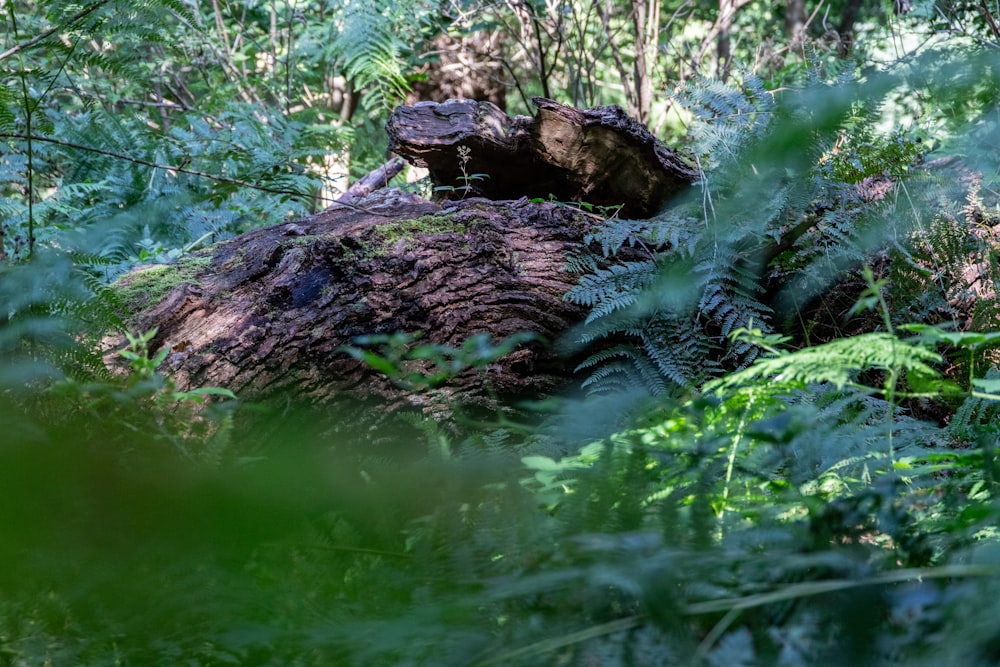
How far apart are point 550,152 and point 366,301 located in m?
1.48

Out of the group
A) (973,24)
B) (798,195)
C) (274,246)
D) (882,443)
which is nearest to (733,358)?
(798,195)

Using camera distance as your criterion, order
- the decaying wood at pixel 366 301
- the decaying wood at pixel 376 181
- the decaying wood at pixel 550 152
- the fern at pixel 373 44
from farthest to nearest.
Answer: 1. the fern at pixel 373 44
2. the decaying wood at pixel 376 181
3. the decaying wood at pixel 550 152
4. the decaying wood at pixel 366 301

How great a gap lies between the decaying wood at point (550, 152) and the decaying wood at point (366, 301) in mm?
604


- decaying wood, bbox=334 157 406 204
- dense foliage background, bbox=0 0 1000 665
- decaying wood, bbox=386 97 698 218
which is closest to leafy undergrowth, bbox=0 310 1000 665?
dense foliage background, bbox=0 0 1000 665

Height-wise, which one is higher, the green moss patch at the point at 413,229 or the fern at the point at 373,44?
the fern at the point at 373,44

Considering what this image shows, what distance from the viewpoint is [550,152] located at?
352 cm

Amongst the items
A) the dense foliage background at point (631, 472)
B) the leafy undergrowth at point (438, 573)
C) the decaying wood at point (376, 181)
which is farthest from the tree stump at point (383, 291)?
the leafy undergrowth at point (438, 573)

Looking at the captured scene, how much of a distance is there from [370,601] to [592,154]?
118 inches

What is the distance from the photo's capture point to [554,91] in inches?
321

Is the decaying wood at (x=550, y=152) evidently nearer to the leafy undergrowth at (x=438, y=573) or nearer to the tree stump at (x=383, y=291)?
the tree stump at (x=383, y=291)

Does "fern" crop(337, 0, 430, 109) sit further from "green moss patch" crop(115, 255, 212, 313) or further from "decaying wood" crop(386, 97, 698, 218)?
"green moss patch" crop(115, 255, 212, 313)

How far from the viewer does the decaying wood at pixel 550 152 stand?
3432 millimetres

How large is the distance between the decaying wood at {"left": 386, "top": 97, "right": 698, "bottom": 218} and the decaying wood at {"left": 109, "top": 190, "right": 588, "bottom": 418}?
1.98 ft

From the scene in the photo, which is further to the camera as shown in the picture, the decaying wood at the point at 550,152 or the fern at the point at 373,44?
the fern at the point at 373,44
